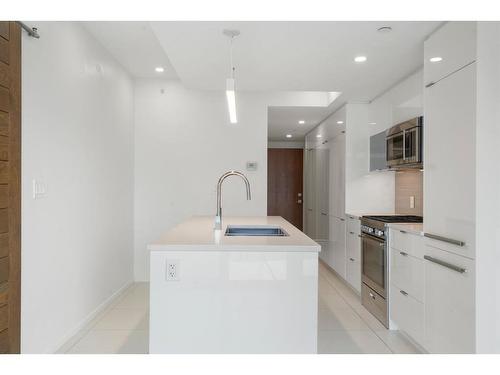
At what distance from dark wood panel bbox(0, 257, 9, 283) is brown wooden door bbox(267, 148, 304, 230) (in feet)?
20.2

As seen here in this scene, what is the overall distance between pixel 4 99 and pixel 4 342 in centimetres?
115

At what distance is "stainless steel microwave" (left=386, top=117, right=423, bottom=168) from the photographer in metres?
3.01

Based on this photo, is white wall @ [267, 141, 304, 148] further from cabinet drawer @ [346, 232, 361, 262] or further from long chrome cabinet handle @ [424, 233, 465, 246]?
long chrome cabinet handle @ [424, 233, 465, 246]

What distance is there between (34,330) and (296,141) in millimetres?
6324

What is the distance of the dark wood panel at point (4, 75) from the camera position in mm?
1768

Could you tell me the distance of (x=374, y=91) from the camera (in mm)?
3973

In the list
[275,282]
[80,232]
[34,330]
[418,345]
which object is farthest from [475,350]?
[80,232]

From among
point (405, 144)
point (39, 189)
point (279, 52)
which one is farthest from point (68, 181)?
point (405, 144)

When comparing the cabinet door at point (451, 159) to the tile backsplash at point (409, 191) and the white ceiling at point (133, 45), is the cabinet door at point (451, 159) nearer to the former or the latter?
the tile backsplash at point (409, 191)

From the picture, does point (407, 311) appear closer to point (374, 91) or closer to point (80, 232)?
point (374, 91)

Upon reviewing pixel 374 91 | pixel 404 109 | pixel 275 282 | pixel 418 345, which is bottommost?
pixel 418 345

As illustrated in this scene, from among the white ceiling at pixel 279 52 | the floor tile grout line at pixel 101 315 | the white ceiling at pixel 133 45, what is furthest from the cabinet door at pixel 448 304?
the white ceiling at pixel 133 45

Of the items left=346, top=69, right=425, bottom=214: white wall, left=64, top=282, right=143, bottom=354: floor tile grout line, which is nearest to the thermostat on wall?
left=346, top=69, right=425, bottom=214: white wall

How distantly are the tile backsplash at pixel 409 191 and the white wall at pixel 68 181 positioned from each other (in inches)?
120
